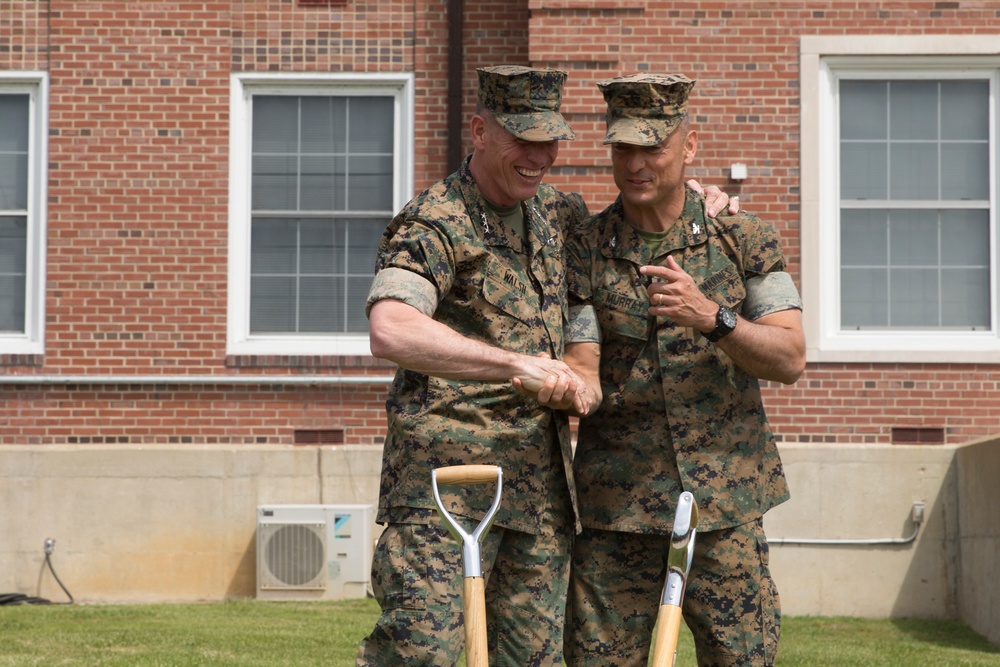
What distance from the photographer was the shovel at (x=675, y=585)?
2.89 m

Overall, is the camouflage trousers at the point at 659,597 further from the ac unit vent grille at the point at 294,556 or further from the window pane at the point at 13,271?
the window pane at the point at 13,271

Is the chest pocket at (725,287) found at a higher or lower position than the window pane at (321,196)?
lower

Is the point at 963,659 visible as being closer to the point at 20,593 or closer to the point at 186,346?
the point at 186,346

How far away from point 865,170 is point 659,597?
259 inches

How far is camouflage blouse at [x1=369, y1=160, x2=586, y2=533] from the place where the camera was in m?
3.85

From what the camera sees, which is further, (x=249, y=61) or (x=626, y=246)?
(x=249, y=61)

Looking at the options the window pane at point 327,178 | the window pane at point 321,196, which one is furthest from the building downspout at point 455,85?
the window pane at point 327,178

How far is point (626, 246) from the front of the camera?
167 inches

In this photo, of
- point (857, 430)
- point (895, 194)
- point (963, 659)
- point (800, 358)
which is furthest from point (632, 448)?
point (895, 194)

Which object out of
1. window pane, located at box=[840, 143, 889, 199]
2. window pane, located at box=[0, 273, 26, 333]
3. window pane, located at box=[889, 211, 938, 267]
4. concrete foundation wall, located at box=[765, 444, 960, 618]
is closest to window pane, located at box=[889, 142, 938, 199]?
window pane, located at box=[840, 143, 889, 199]

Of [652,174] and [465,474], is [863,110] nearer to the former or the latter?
[652,174]

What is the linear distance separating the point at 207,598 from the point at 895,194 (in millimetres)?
5795

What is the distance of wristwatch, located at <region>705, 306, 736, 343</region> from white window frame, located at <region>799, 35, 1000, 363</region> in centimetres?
585

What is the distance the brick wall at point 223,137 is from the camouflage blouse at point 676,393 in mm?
5472
